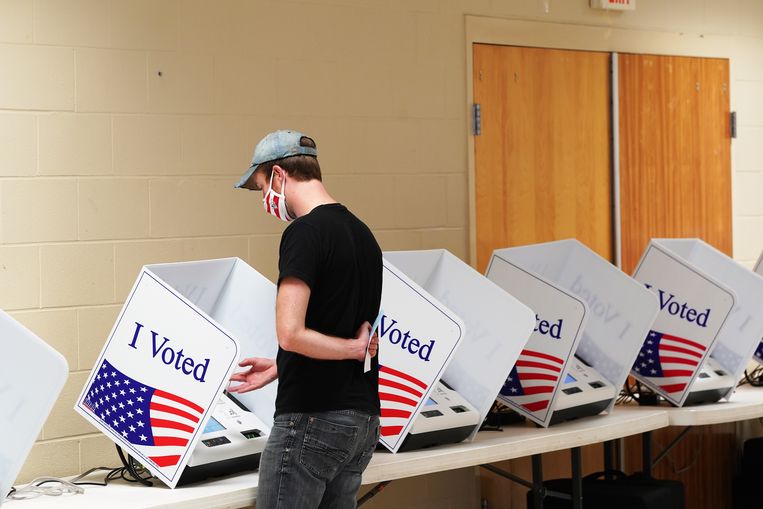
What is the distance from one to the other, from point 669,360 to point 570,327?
576mm

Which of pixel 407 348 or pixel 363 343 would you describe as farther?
pixel 407 348

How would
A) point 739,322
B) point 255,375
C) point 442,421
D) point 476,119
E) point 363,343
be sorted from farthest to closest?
point 476,119 → point 739,322 → point 442,421 → point 255,375 → point 363,343

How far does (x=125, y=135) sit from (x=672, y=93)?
2392 millimetres

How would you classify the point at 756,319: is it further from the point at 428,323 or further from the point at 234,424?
the point at 234,424

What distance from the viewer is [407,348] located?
2828 mm

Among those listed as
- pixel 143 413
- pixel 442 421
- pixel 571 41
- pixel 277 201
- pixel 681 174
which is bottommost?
pixel 442 421

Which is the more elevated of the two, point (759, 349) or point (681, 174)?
point (681, 174)

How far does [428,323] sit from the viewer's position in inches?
111

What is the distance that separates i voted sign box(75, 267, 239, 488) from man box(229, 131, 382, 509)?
0.20 m

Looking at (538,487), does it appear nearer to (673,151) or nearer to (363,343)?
(363,343)

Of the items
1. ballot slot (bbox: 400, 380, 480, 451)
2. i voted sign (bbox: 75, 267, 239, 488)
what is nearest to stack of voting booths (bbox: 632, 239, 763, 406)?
ballot slot (bbox: 400, 380, 480, 451)

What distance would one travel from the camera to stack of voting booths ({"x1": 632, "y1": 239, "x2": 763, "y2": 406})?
11.5 ft

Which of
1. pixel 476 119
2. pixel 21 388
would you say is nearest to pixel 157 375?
pixel 21 388

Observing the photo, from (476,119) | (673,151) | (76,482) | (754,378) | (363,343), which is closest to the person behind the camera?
(363,343)
